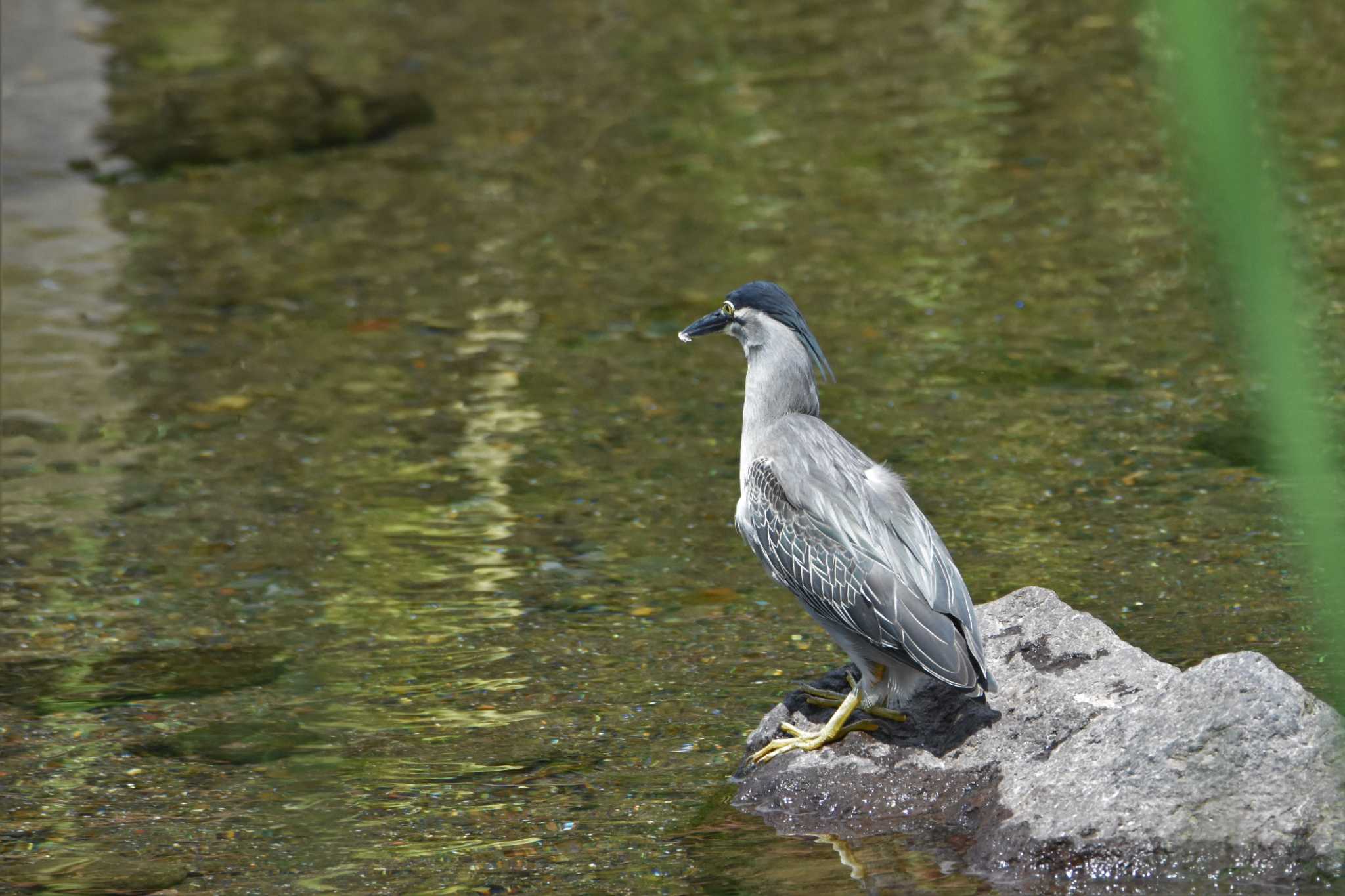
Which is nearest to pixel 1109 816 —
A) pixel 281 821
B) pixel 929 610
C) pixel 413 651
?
pixel 929 610

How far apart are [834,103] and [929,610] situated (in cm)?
974

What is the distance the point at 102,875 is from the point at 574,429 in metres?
4.48

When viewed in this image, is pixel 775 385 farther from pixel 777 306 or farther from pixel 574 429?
pixel 574 429

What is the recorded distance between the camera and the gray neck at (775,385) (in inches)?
226

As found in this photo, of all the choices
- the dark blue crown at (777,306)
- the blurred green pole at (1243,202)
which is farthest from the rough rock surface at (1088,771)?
the blurred green pole at (1243,202)

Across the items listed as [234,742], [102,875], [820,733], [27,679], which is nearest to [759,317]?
[820,733]

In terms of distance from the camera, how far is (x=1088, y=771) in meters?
4.67

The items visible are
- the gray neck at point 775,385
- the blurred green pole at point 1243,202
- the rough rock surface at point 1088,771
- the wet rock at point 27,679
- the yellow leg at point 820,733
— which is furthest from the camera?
the wet rock at point 27,679

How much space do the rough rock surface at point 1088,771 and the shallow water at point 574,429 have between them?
0.74 feet

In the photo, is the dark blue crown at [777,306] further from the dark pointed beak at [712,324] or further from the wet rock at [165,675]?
the wet rock at [165,675]

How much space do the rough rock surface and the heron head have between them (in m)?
1.19

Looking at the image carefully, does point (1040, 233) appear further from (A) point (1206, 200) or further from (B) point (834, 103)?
(A) point (1206, 200)

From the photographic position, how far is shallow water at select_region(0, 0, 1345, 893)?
578 cm

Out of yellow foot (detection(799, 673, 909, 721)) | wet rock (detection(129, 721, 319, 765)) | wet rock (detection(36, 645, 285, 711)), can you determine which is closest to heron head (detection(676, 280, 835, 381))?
yellow foot (detection(799, 673, 909, 721))
